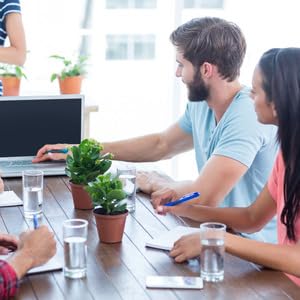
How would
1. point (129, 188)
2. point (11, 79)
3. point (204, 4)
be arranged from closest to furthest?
point (129, 188) < point (11, 79) < point (204, 4)

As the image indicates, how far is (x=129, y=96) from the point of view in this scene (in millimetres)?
4582

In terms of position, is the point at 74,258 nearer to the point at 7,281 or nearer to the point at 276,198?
the point at 7,281

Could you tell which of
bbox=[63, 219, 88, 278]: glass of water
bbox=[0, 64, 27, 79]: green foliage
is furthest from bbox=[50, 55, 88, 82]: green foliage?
bbox=[63, 219, 88, 278]: glass of water

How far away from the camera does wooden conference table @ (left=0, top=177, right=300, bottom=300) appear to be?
1575 mm

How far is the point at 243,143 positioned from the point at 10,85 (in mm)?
2002

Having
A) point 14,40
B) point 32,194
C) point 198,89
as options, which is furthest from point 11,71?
point 32,194

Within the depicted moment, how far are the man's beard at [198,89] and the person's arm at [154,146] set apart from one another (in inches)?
13.7

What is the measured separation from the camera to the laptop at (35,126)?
264cm

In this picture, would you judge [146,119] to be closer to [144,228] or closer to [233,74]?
[233,74]

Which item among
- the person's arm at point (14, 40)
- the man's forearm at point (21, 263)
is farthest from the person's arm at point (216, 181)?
the person's arm at point (14, 40)

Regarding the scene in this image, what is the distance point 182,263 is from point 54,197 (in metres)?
0.71

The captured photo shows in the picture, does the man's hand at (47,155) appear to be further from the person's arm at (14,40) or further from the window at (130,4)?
the window at (130,4)

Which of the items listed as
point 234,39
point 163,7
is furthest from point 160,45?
point 234,39

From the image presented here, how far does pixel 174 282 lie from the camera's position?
163 cm
